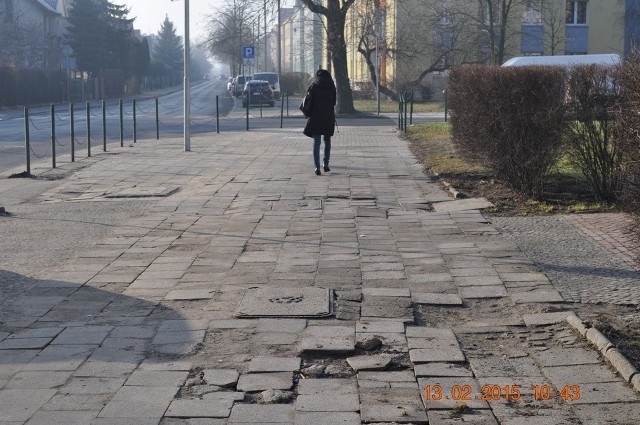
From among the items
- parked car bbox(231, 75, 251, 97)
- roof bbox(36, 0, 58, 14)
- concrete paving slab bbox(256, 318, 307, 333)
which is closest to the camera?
concrete paving slab bbox(256, 318, 307, 333)

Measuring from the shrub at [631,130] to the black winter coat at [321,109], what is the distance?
966cm

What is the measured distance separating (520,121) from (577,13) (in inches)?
1931

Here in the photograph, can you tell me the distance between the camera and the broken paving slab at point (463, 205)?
1184 cm

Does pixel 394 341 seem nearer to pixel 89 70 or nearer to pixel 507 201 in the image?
pixel 507 201

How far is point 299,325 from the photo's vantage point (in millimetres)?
6461

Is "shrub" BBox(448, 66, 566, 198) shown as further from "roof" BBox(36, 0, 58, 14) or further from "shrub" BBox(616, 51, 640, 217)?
"roof" BBox(36, 0, 58, 14)

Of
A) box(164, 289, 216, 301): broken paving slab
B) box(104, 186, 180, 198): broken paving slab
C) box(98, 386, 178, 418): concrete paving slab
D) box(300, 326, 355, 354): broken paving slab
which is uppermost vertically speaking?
box(104, 186, 180, 198): broken paving slab

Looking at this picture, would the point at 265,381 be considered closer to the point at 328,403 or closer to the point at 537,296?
the point at 328,403

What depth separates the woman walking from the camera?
15.8 m

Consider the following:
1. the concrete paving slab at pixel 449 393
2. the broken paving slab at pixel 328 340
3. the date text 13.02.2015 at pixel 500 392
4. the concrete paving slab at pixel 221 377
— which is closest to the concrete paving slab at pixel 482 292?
the broken paving slab at pixel 328 340

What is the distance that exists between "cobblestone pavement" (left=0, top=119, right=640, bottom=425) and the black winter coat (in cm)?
376

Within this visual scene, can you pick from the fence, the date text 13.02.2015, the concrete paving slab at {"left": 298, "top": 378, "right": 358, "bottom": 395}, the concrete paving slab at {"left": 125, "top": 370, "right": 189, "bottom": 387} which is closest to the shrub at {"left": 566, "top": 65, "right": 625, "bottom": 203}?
the date text 13.02.2015

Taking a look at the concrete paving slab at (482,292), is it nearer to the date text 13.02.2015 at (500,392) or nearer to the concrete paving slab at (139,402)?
the date text 13.02.2015 at (500,392)

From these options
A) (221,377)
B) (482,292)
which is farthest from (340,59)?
(221,377)
